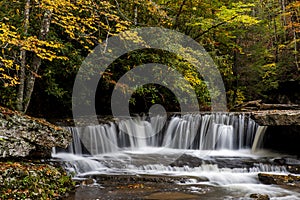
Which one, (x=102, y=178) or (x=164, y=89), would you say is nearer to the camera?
(x=102, y=178)

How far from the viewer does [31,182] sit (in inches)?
202

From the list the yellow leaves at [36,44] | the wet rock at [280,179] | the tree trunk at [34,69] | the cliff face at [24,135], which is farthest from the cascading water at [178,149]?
the yellow leaves at [36,44]

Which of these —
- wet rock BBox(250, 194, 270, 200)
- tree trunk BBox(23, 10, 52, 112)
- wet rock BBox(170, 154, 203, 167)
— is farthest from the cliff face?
wet rock BBox(250, 194, 270, 200)

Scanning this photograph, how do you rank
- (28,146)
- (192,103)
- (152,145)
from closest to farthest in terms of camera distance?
(28,146)
(152,145)
(192,103)

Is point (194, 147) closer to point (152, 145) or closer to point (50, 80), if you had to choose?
point (152, 145)

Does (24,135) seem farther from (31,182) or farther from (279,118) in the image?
(279,118)

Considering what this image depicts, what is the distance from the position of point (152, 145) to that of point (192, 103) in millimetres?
3320

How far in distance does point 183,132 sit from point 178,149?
79cm

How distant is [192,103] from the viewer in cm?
1327

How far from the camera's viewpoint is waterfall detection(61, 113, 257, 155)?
1009 centimetres

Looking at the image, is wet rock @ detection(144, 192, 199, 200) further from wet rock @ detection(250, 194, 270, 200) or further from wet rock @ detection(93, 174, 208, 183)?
wet rock @ detection(250, 194, 270, 200)

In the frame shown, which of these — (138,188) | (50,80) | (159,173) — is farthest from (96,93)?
(138,188)

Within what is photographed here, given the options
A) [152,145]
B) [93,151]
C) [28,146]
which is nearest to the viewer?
[28,146]

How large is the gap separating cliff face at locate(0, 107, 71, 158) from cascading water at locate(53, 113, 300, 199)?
90 centimetres
